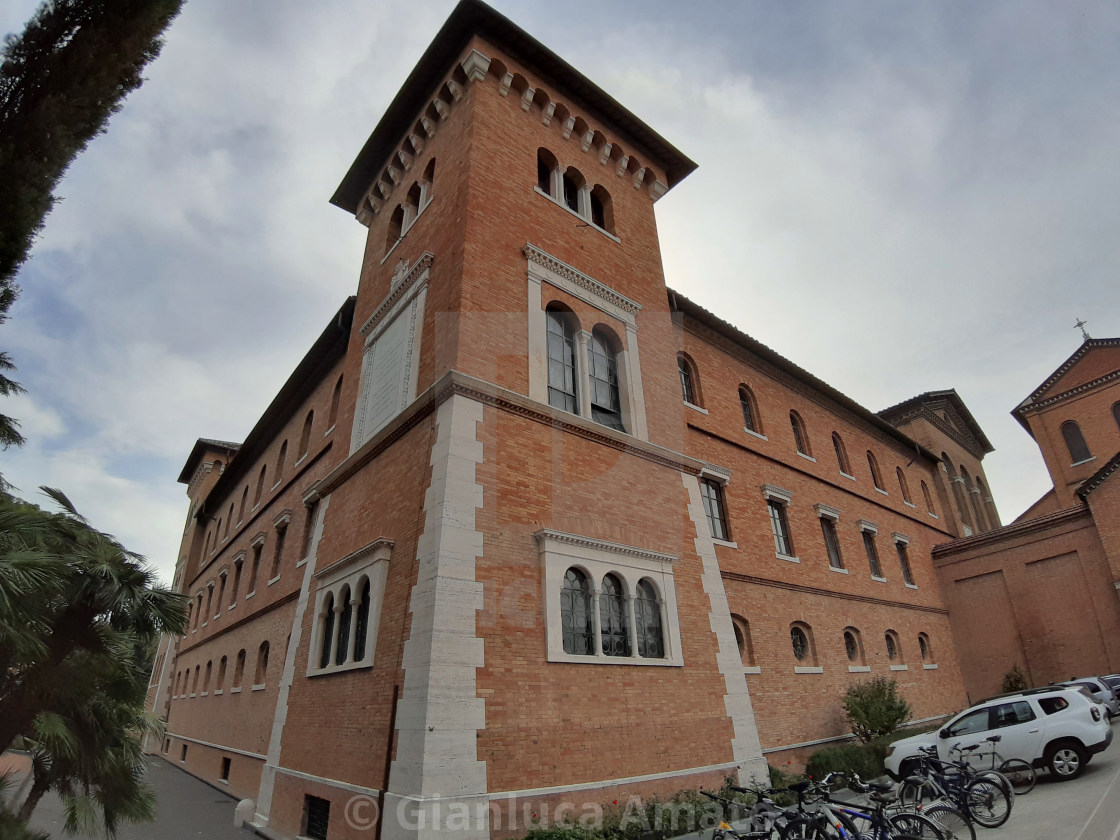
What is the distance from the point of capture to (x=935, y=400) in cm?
2984

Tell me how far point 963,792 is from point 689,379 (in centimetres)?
1027

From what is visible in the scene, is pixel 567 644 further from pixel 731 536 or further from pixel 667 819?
pixel 731 536

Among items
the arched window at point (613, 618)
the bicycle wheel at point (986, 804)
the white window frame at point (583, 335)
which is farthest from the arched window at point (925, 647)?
the arched window at point (613, 618)

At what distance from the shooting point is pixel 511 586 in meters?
8.46

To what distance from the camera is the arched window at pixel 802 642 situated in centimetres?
1503

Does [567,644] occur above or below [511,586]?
below

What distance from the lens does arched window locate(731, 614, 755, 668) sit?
13.5m

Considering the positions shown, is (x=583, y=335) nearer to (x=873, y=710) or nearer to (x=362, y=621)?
(x=362, y=621)

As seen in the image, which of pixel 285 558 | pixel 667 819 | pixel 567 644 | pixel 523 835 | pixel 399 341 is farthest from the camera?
pixel 285 558

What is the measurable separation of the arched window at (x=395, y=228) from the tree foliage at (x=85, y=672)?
9.40 metres

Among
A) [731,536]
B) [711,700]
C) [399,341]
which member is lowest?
[711,700]

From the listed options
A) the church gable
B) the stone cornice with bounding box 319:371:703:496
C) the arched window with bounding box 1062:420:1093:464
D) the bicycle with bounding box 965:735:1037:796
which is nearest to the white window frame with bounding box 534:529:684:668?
the stone cornice with bounding box 319:371:703:496

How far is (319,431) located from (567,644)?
39.0 ft

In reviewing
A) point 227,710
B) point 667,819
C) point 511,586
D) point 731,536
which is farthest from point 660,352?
point 227,710
